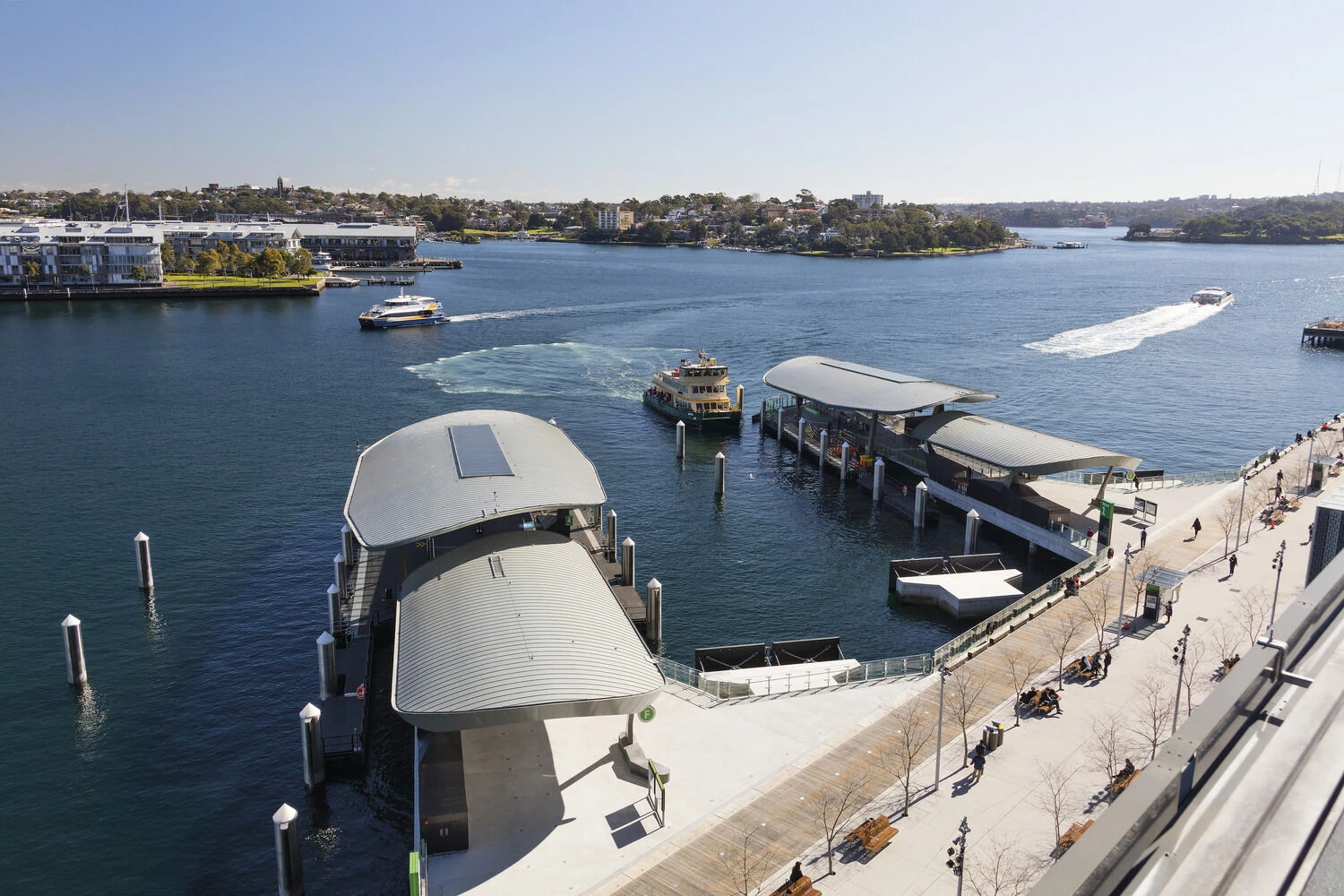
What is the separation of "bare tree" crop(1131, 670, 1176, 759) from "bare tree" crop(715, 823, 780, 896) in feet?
36.9

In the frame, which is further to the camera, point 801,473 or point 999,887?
point 801,473

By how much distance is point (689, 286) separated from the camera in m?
192

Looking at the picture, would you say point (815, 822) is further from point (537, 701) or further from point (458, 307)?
point (458, 307)

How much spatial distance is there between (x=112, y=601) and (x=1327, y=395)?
104 m

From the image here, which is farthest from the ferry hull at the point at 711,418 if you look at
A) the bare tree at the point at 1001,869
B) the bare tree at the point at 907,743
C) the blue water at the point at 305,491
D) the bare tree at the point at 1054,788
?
the bare tree at the point at 1001,869

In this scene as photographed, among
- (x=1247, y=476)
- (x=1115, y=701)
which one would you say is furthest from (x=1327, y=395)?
(x=1115, y=701)

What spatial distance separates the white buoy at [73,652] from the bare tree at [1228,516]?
1867 inches

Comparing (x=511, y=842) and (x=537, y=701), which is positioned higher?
(x=537, y=701)

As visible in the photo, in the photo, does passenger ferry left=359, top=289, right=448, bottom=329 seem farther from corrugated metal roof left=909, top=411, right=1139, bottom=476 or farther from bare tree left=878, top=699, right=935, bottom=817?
bare tree left=878, top=699, right=935, bottom=817

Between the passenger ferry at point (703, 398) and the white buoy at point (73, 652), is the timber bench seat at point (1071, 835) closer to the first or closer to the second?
the white buoy at point (73, 652)

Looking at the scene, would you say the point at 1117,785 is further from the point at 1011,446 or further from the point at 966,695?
the point at 1011,446

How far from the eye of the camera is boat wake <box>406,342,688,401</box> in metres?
92.4

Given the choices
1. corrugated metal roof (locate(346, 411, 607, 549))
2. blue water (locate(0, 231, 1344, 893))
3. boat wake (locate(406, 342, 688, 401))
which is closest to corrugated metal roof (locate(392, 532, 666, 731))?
corrugated metal roof (locate(346, 411, 607, 549))

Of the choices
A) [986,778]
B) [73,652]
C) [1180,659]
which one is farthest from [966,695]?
[73,652]
